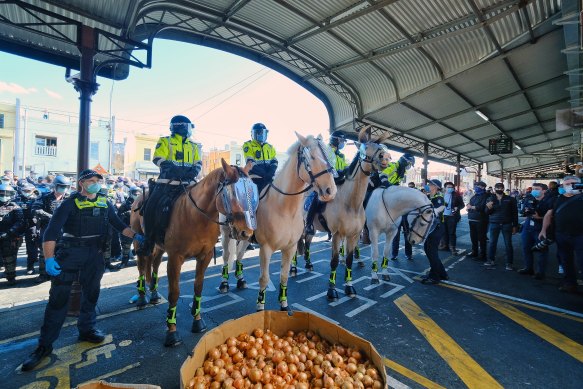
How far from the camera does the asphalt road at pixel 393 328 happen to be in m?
3.25

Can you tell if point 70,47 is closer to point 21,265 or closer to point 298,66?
point 21,265

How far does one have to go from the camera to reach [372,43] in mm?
9508

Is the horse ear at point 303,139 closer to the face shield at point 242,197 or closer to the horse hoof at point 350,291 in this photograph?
the face shield at point 242,197

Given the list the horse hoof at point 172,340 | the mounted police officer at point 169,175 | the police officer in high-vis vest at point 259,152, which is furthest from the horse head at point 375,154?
the horse hoof at point 172,340

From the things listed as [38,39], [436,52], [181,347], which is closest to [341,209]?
[181,347]

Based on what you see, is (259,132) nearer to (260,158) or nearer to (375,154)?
(260,158)

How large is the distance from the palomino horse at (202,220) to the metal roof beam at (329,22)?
6.58 metres

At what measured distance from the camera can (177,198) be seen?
4.30m

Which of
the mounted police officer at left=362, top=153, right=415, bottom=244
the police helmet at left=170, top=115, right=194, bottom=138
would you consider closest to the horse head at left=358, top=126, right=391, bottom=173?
the mounted police officer at left=362, top=153, right=415, bottom=244

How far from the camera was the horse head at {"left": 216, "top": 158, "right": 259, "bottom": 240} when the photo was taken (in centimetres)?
345

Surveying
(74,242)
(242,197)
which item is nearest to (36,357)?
(74,242)

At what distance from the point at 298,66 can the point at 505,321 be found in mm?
10731

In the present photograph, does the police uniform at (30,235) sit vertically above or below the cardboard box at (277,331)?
above

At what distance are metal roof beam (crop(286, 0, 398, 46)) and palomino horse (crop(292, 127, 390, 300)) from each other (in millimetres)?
4270
